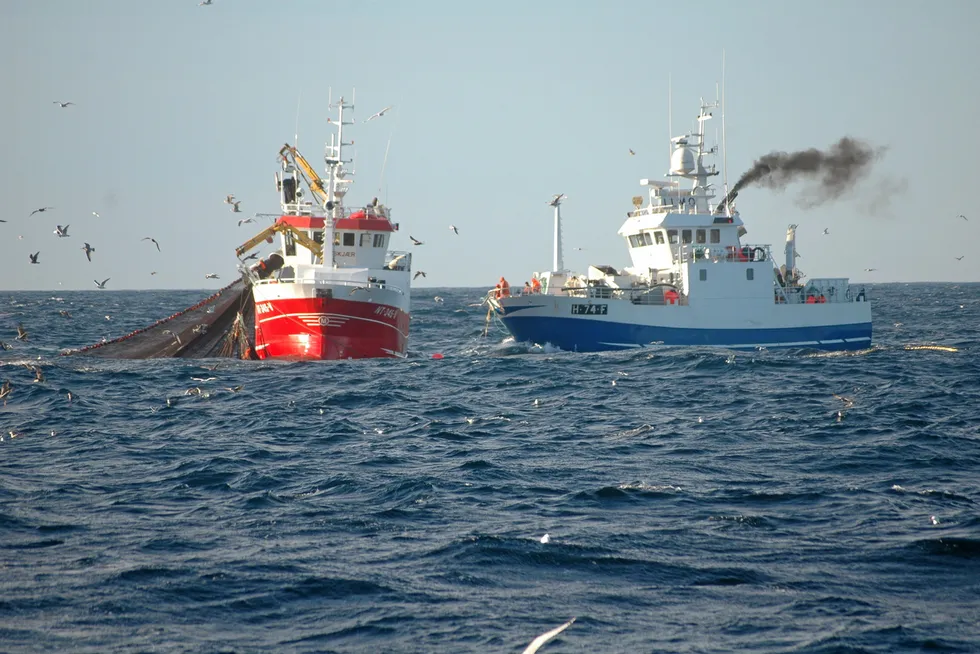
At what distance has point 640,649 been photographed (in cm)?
1068

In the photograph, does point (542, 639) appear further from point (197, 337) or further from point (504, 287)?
point (504, 287)

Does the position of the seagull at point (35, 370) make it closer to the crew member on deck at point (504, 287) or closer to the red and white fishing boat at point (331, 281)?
the red and white fishing boat at point (331, 281)

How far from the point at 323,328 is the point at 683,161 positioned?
79.2ft

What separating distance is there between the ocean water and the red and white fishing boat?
9805 millimetres

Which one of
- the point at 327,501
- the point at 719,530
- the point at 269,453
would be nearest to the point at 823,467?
the point at 719,530

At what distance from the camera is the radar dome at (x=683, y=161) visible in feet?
181

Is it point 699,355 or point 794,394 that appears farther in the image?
point 699,355

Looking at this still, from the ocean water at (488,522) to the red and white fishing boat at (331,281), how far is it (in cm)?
980

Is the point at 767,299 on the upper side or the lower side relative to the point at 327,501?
upper

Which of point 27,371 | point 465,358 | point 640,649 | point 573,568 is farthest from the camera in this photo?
point 465,358

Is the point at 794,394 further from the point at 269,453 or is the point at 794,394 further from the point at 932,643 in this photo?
the point at 932,643

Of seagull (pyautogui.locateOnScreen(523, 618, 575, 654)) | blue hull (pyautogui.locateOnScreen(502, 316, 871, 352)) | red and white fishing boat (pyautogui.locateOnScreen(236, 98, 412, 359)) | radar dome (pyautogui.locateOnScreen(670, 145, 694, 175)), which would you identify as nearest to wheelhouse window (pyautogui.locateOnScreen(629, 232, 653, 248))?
radar dome (pyautogui.locateOnScreen(670, 145, 694, 175))

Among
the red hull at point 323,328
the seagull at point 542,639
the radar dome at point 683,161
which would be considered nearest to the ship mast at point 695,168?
the radar dome at point 683,161

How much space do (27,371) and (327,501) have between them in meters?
25.2
